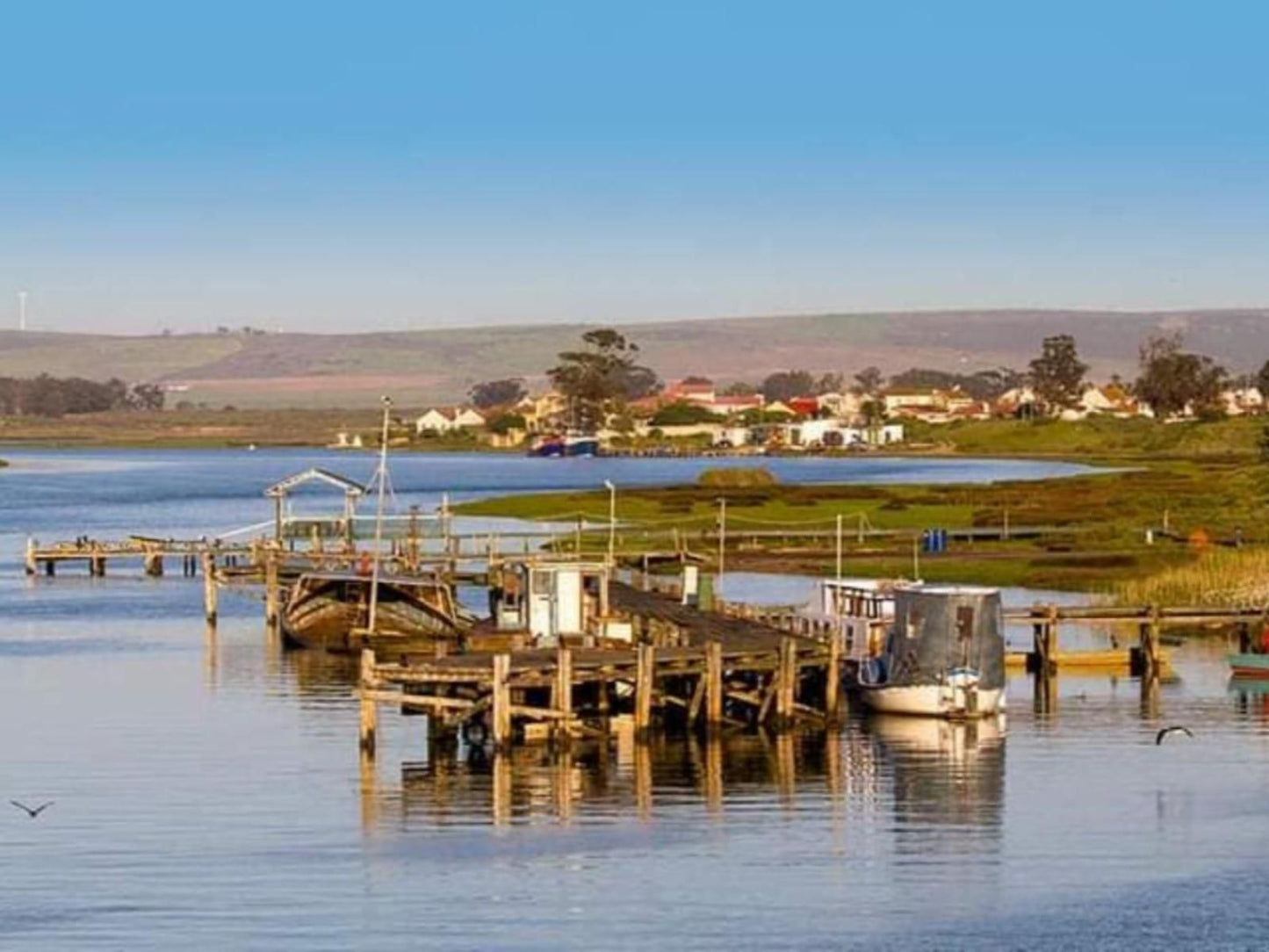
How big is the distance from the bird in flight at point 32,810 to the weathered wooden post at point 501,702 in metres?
9.66

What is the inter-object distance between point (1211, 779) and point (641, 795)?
1228cm

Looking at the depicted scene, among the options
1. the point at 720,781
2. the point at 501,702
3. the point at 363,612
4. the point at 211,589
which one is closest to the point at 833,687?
the point at 720,781

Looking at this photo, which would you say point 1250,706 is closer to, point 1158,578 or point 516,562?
point 1158,578

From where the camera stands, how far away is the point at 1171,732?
68.9m

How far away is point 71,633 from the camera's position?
97.6 metres

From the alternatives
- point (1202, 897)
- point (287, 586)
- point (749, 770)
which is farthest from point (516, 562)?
point (1202, 897)

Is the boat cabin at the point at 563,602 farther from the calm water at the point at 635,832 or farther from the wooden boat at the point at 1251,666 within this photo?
the wooden boat at the point at 1251,666

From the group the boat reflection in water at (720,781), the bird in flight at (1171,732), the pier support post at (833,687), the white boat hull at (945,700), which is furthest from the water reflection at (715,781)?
the bird in flight at (1171,732)

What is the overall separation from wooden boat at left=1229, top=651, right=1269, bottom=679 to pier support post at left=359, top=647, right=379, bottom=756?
26.3 meters

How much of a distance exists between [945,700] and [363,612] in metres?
27.3

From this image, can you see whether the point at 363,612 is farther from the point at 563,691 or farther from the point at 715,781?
the point at 715,781

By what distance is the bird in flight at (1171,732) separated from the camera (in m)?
67.8

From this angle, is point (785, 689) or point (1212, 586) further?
point (1212, 586)

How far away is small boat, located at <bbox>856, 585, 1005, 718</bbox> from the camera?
227ft
